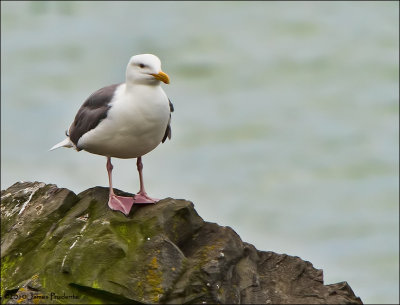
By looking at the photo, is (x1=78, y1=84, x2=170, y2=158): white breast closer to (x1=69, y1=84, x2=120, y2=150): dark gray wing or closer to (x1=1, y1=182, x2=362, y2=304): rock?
(x1=69, y1=84, x2=120, y2=150): dark gray wing

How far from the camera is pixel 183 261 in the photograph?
1602cm

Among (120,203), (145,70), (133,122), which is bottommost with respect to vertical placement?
(120,203)

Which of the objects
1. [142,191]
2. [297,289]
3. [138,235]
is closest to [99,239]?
[138,235]

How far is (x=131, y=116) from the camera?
1748cm

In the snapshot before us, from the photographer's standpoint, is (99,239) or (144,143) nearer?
(99,239)

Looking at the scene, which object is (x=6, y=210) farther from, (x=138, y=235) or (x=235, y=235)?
(x=235, y=235)

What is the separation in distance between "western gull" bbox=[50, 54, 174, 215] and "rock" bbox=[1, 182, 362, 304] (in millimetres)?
871

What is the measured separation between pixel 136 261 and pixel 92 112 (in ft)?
12.1

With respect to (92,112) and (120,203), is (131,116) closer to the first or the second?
(92,112)

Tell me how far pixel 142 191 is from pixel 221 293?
11.6 feet

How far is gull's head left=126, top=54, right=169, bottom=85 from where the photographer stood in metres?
17.6

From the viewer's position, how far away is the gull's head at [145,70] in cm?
1758

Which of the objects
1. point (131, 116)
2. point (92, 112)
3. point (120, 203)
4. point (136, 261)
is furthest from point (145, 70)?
point (136, 261)

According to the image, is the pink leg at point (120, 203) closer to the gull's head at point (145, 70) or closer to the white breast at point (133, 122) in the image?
the white breast at point (133, 122)
